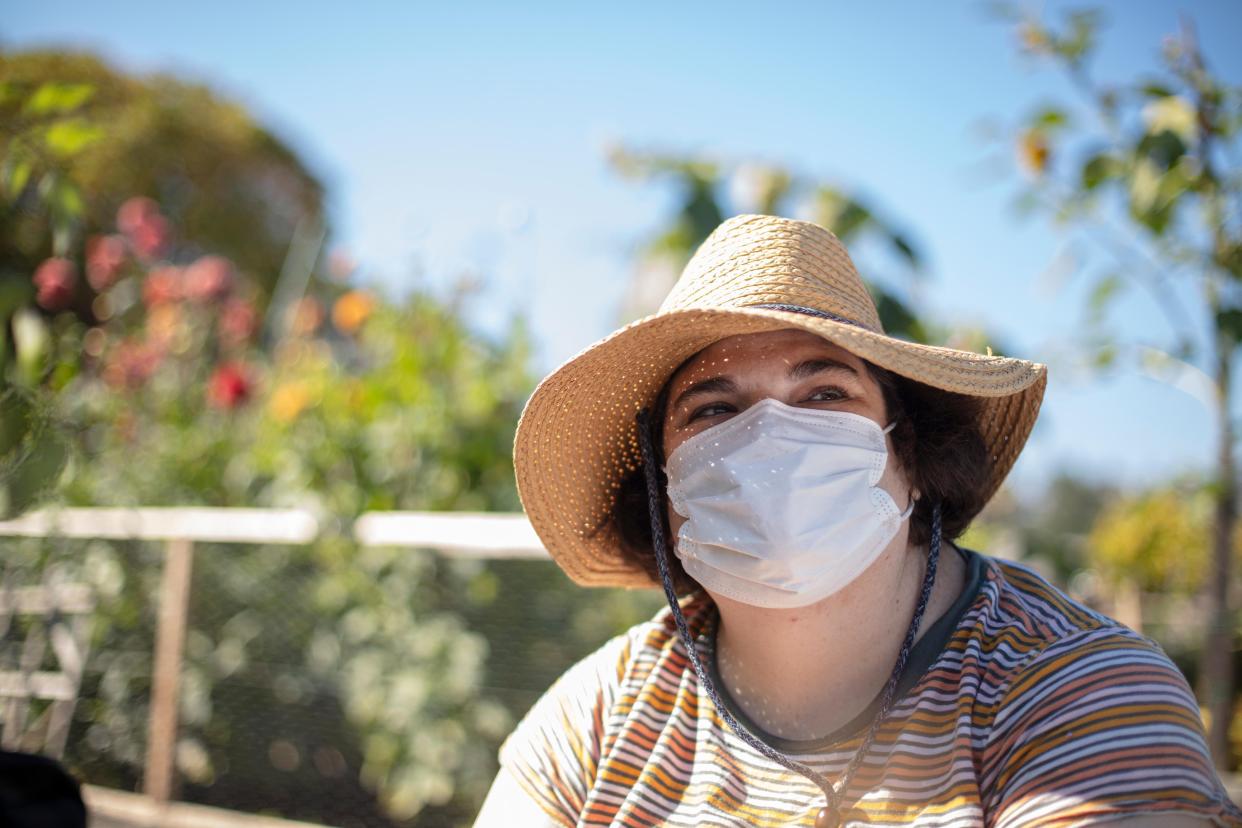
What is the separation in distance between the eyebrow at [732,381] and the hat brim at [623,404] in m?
0.07

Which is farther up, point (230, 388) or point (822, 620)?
point (822, 620)

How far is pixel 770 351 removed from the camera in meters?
1.54

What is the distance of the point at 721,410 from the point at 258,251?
64.4 ft

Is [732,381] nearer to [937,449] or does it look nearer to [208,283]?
[937,449]

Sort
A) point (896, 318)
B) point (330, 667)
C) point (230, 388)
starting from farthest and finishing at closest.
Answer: point (230, 388)
point (330, 667)
point (896, 318)

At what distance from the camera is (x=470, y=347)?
4.14m

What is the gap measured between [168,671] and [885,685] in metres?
2.64

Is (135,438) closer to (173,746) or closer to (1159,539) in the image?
(173,746)

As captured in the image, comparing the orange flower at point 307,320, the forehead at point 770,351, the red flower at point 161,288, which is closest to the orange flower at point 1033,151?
the forehead at point 770,351

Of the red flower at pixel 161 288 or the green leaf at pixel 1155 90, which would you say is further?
the red flower at pixel 161 288

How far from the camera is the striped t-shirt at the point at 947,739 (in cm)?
111

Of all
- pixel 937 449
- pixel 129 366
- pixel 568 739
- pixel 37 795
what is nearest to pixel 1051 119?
pixel 937 449

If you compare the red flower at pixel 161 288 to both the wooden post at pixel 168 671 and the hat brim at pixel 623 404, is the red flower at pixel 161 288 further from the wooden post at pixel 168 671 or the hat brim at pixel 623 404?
the hat brim at pixel 623 404

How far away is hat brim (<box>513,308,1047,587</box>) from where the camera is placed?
4.75ft
